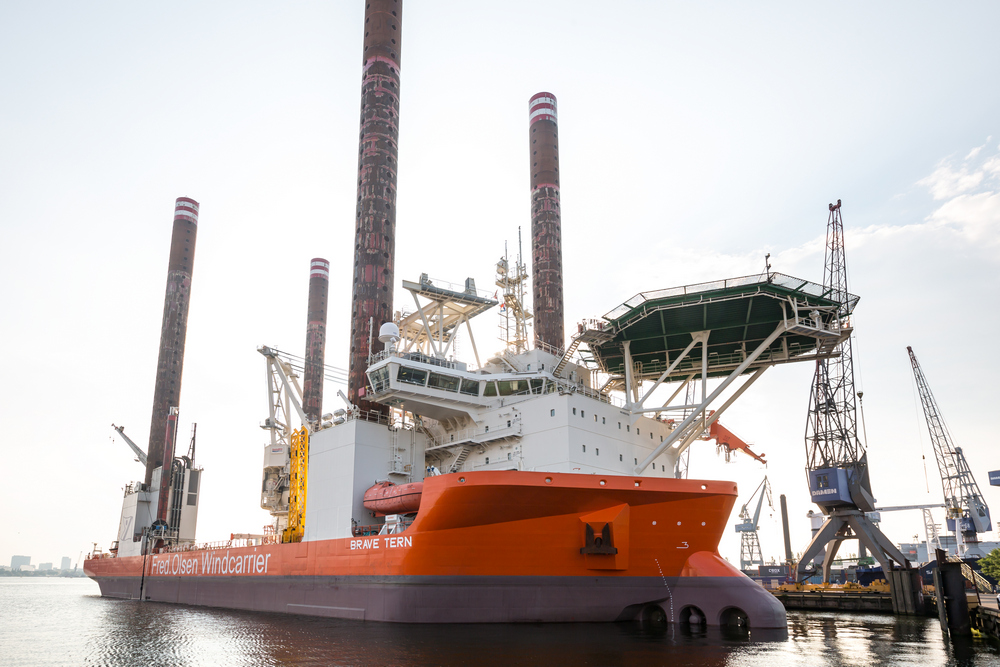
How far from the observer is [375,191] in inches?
1453

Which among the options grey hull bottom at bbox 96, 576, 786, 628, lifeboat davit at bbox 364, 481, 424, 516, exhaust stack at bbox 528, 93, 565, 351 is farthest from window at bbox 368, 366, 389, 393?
exhaust stack at bbox 528, 93, 565, 351

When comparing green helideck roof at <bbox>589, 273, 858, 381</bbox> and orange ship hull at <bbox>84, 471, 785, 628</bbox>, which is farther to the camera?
green helideck roof at <bbox>589, 273, 858, 381</bbox>

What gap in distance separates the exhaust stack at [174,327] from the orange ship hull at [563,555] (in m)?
37.6

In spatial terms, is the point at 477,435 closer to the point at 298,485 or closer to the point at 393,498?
the point at 393,498

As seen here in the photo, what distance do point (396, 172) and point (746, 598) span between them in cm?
2811

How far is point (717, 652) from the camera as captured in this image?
1731cm

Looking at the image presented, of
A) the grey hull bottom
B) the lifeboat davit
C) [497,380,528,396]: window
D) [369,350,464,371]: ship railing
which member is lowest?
the grey hull bottom

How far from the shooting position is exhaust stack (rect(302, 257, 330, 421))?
6450 centimetres

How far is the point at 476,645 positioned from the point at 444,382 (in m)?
12.5

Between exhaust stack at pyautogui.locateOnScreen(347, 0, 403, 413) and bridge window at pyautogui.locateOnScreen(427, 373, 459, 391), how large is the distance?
16.4 ft

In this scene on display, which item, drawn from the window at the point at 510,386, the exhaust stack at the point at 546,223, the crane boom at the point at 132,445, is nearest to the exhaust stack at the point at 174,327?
the crane boom at the point at 132,445

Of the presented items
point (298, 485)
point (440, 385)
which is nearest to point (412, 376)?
point (440, 385)

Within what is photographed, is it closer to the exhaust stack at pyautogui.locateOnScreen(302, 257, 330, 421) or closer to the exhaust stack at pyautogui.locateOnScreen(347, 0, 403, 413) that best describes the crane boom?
the exhaust stack at pyautogui.locateOnScreen(302, 257, 330, 421)

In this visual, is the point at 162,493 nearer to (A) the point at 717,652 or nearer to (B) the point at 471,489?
(B) the point at 471,489
